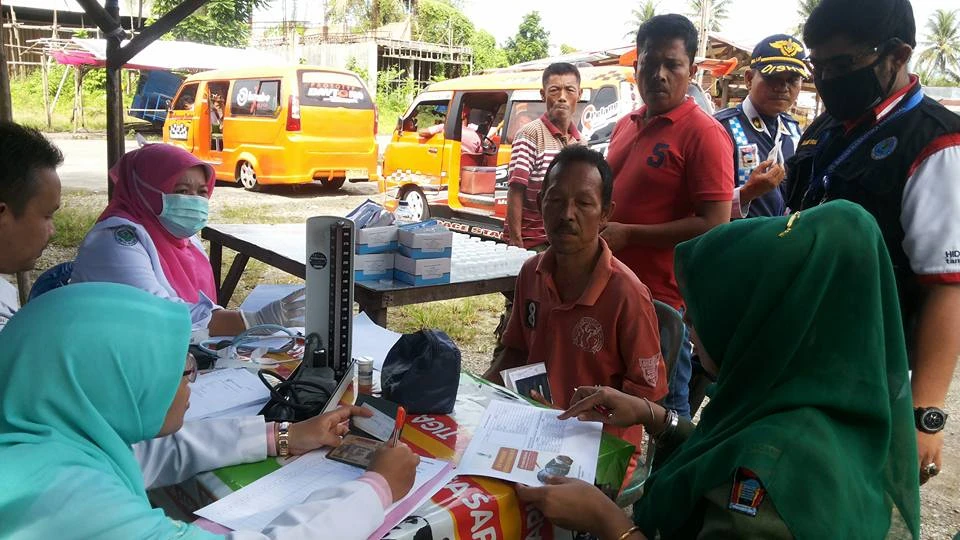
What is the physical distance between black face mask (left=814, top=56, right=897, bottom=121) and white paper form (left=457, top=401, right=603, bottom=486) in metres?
1.17

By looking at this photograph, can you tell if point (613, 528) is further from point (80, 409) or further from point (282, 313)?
point (282, 313)

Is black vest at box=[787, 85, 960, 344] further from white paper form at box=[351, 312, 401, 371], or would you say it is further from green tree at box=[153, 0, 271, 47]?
green tree at box=[153, 0, 271, 47]

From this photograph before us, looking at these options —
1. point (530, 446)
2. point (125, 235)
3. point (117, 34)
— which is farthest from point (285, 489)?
point (117, 34)

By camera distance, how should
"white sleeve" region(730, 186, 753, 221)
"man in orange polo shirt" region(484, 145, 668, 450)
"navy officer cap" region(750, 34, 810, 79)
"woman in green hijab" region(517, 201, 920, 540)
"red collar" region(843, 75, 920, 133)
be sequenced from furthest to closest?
1. "navy officer cap" region(750, 34, 810, 79)
2. "white sleeve" region(730, 186, 753, 221)
3. "man in orange polo shirt" region(484, 145, 668, 450)
4. "red collar" region(843, 75, 920, 133)
5. "woman in green hijab" region(517, 201, 920, 540)

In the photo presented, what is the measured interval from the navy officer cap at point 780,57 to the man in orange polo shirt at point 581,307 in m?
1.35

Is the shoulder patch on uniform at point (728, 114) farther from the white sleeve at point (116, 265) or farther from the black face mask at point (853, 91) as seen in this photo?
the white sleeve at point (116, 265)

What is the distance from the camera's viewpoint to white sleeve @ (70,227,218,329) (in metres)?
2.31

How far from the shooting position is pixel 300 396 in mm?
1596

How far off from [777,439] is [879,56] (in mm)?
1293

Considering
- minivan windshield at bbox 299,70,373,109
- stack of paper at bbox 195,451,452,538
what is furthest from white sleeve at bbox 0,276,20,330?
minivan windshield at bbox 299,70,373,109

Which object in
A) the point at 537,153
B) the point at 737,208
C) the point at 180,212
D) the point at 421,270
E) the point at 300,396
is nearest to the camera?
the point at 300,396

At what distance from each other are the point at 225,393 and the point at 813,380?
135 cm

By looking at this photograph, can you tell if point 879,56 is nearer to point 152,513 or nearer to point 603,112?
point 152,513

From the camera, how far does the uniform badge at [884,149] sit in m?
1.76
